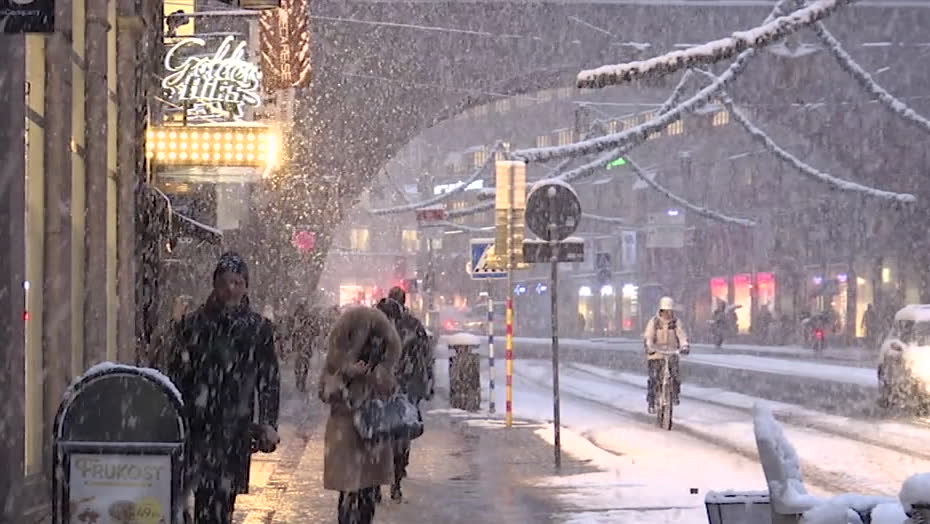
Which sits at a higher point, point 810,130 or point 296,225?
point 810,130

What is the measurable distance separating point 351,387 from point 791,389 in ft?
70.4

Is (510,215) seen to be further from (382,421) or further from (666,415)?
(382,421)

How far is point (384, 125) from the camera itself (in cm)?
4319

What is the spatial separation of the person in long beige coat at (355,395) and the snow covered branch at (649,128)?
17.9 meters

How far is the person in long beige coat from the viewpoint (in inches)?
342

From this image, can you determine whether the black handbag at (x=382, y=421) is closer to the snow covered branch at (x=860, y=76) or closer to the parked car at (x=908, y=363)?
the parked car at (x=908, y=363)

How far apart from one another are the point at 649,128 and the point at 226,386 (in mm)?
22374

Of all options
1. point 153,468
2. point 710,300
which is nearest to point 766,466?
point 153,468

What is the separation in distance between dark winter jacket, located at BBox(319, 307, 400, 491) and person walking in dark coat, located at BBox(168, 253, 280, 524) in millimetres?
1146

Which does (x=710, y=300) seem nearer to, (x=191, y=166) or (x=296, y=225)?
(x=296, y=225)

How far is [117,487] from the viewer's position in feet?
21.6

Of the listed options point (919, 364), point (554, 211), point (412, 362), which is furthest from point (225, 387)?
point (919, 364)

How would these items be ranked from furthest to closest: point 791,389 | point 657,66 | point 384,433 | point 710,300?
point 710,300 → point 791,389 → point 657,66 → point 384,433

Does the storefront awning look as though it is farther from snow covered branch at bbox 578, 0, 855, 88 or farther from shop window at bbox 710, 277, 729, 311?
shop window at bbox 710, 277, 729, 311
